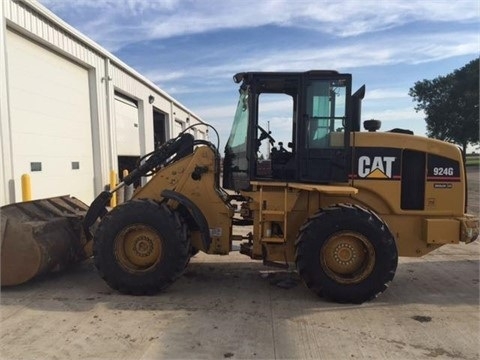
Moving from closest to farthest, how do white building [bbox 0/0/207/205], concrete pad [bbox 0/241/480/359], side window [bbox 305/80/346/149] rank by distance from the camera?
concrete pad [bbox 0/241/480/359]
side window [bbox 305/80/346/149]
white building [bbox 0/0/207/205]

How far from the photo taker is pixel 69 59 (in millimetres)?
11336

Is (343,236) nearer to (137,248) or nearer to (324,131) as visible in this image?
(324,131)

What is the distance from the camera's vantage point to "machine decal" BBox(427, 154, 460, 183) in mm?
6129

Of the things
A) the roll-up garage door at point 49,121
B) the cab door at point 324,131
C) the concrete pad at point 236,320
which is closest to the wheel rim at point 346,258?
the concrete pad at point 236,320

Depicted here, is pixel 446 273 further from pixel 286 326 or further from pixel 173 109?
pixel 173 109

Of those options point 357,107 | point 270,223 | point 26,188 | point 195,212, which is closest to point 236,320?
point 270,223

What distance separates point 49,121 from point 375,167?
7.11 metres

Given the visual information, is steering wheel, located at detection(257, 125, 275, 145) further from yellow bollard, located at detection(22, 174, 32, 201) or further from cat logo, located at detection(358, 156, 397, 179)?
yellow bollard, located at detection(22, 174, 32, 201)

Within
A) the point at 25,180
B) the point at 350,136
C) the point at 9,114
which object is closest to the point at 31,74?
the point at 9,114

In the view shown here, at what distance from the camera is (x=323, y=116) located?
6.00 m

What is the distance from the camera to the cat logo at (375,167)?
6043 mm

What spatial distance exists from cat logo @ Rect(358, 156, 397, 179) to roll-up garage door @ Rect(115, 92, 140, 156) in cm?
1038

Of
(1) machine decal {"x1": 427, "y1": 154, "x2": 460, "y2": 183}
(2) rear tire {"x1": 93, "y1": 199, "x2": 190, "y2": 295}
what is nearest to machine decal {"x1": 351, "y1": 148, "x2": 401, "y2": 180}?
(1) machine decal {"x1": 427, "y1": 154, "x2": 460, "y2": 183}

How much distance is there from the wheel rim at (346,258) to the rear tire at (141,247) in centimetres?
172
